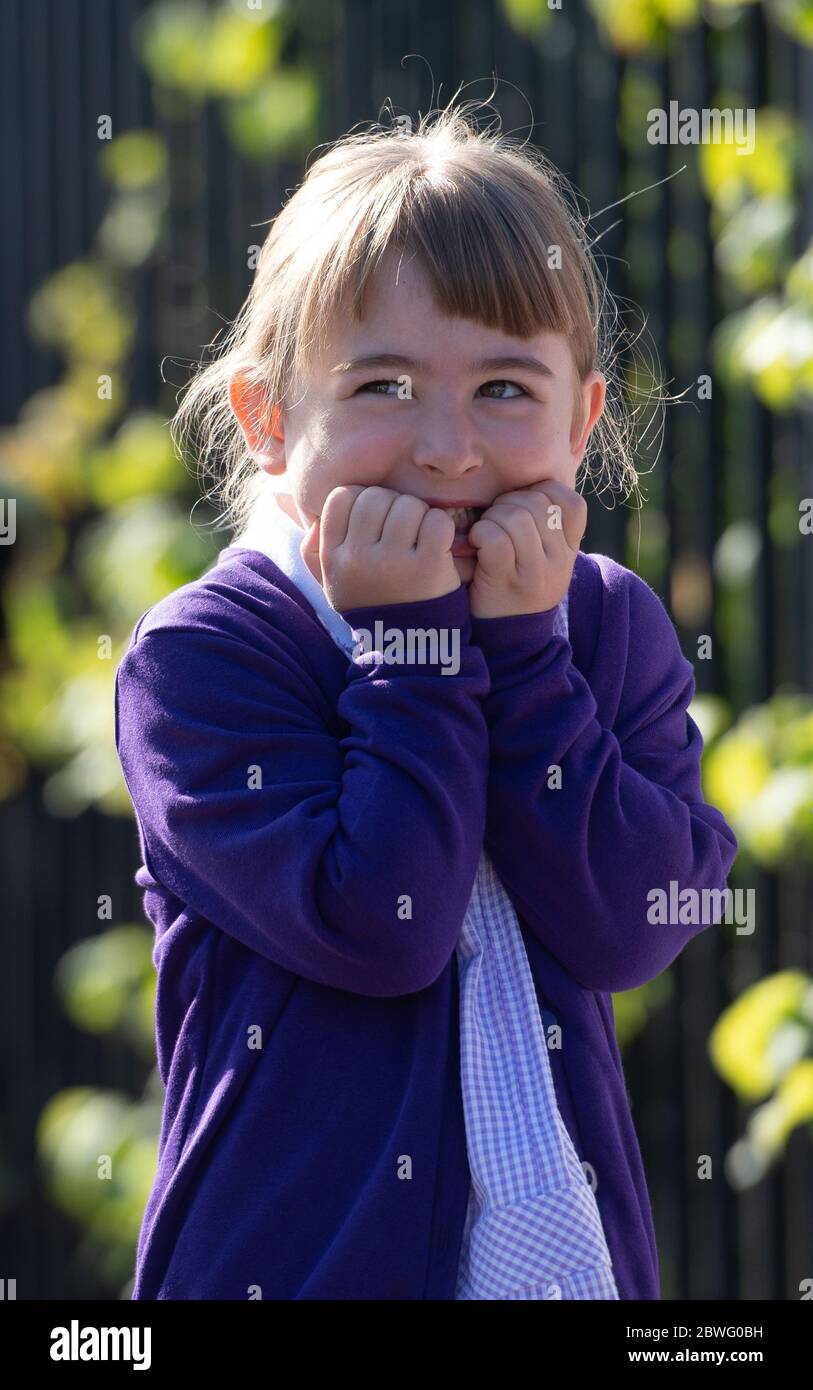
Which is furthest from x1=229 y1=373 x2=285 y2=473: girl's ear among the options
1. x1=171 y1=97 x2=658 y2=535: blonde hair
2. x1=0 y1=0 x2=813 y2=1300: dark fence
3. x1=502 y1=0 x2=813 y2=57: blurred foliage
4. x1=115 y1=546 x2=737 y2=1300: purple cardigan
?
x1=502 y1=0 x2=813 y2=57: blurred foliage

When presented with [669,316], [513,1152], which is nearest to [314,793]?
[513,1152]

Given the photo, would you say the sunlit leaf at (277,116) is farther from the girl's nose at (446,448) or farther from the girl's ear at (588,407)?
the girl's nose at (446,448)

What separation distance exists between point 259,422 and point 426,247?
26 centimetres

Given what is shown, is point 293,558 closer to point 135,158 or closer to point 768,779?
point 768,779

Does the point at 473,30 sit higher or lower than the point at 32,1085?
higher

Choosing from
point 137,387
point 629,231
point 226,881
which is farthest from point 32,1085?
point 226,881

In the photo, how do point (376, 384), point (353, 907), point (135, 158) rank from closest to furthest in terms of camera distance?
point (353, 907)
point (376, 384)
point (135, 158)

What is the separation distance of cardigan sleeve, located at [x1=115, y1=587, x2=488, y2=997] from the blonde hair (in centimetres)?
26

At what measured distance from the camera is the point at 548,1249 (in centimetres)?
129

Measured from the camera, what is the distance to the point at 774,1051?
2.60 metres

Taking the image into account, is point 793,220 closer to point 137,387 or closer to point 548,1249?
point 137,387

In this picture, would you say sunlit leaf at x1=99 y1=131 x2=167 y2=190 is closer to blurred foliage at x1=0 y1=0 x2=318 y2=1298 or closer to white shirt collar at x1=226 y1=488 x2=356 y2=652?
blurred foliage at x1=0 y1=0 x2=318 y2=1298

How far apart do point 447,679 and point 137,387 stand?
7.09 ft

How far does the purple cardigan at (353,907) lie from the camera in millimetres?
1301
